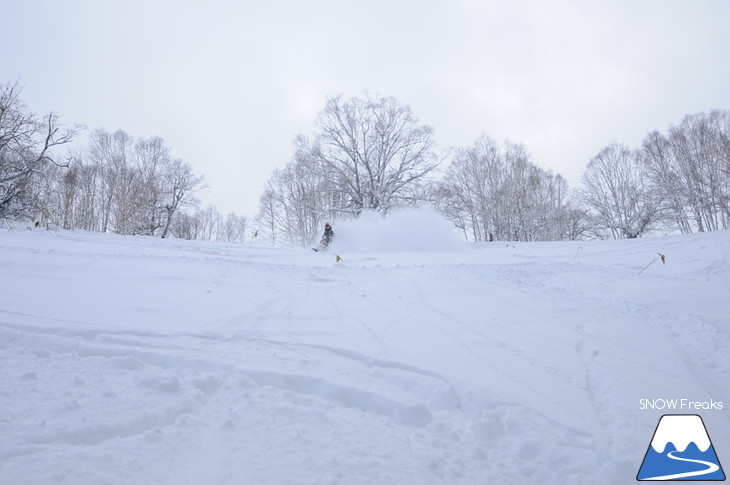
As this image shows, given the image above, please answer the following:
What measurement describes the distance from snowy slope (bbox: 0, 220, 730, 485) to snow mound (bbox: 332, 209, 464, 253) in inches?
350

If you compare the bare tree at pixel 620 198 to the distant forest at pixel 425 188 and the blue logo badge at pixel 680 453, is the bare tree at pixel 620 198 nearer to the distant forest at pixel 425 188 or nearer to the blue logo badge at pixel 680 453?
the distant forest at pixel 425 188

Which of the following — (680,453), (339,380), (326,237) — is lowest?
(680,453)

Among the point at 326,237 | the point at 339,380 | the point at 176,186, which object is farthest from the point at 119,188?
the point at 339,380

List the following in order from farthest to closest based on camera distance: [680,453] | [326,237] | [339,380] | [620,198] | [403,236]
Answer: [620,198] < [326,237] < [403,236] < [339,380] < [680,453]

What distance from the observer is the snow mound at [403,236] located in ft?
48.1

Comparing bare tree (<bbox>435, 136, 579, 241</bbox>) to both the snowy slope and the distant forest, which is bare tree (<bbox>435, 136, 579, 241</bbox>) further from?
the snowy slope

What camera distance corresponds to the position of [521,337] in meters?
3.82

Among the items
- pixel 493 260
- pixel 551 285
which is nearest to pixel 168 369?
pixel 551 285

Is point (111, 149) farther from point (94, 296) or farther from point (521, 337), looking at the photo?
point (521, 337)

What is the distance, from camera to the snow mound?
14.7m

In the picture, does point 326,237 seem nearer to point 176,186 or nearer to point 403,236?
point 403,236

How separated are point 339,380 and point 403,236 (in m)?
12.3

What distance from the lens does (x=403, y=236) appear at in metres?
14.8

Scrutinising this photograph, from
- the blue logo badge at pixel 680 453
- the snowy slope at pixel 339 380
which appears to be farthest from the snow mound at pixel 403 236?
the blue logo badge at pixel 680 453
